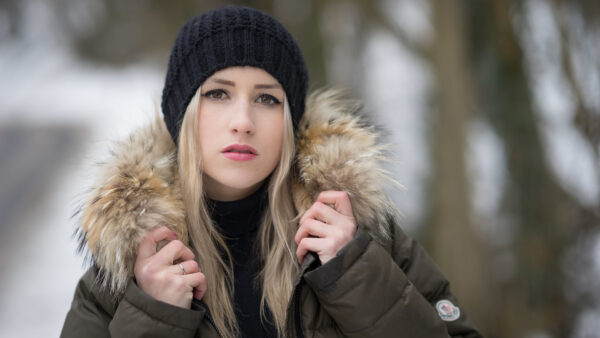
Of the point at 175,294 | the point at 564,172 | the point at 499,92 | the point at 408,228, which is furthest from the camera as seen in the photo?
the point at 408,228

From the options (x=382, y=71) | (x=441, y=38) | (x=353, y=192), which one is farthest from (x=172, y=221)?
(x=382, y=71)

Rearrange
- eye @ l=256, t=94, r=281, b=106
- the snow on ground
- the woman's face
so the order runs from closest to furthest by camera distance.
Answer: the woman's face
eye @ l=256, t=94, r=281, b=106
the snow on ground

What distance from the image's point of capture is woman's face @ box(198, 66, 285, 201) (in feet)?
5.23

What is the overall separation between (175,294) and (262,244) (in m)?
0.41

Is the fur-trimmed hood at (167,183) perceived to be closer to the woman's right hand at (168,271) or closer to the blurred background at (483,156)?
the woman's right hand at (168,271)

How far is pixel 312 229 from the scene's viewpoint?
1569 millimetres

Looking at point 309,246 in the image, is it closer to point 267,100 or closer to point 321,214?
point 321,214

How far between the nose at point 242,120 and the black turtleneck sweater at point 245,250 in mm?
304

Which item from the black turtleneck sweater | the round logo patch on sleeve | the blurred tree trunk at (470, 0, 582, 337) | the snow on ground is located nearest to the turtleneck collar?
the black turtleneck sweater

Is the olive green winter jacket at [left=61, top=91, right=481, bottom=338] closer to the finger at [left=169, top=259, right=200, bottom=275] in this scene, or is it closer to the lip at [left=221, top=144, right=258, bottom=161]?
→ the finger at [left=169, top=259, right=200, bottom=275]

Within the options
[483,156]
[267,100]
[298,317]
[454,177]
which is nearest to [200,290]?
[298,317]

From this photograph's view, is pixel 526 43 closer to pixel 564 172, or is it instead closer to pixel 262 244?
pixel 564 172

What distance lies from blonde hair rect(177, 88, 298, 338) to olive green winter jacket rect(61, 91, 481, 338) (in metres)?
0.06

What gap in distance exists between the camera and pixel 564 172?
382 centimetres
